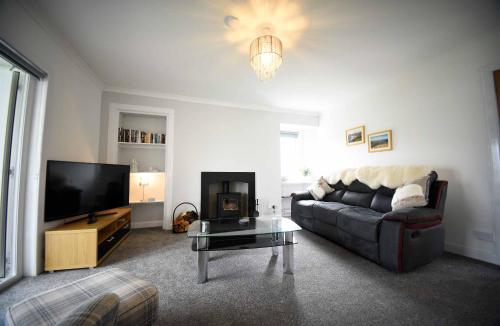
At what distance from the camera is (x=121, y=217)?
2.69 metres

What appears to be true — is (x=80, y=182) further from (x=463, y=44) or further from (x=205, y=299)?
(x=463, y=44)

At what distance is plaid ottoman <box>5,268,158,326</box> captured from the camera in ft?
2.82

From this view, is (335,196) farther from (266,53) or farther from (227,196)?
(266,53)

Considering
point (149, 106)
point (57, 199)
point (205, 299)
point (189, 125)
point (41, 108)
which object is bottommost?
point (205, 299)

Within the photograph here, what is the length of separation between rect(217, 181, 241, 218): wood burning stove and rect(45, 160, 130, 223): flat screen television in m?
1.57

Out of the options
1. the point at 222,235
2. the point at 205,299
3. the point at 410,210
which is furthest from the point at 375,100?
the point at 205,299

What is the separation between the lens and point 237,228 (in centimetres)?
214

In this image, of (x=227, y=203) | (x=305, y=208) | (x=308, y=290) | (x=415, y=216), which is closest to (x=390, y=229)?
(x=415, y=216)

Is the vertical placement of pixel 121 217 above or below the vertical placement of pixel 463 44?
below

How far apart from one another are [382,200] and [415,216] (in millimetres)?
790

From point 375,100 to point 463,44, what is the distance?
1.12m

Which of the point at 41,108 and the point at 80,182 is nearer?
the point at 41,108

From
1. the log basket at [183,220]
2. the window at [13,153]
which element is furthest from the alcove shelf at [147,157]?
the window at [13,153]

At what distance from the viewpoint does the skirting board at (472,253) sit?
1.92 metres
